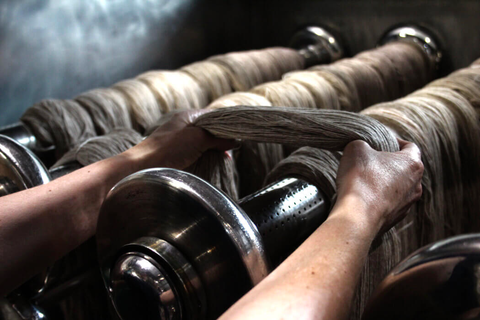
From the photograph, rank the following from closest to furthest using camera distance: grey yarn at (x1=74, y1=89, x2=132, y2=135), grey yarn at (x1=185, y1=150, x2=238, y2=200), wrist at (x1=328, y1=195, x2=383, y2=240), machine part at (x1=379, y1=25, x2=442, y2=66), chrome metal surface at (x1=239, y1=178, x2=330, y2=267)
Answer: wrist at (x1=328, y1=195, x2=383, y2=240), chrome metal surface at (x1=239, y1=178, x2=330, y2=267), grey yarn at (x1=185, y1=150, x2=238, y2=200), grey yarn at (x1=74, y1=89, x2=132, y2=135), machine part at (x1=379, y1=25, x2=442, y2=66)

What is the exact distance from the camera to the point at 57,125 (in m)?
1.12

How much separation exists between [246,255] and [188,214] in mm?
75

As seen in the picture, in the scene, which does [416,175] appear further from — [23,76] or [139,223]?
[23,76]

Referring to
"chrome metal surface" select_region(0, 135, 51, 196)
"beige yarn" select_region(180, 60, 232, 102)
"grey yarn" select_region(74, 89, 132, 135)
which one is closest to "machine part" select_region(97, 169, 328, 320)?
"chrome metal surface" select_region(0, 135, 51, 196)

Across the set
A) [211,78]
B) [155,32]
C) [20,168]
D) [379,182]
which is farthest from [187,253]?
[155,32]

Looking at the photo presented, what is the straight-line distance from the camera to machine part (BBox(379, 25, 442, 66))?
1.58 meters

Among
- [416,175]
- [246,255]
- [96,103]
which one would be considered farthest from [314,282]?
[96,103]

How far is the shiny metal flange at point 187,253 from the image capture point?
1.71 feet

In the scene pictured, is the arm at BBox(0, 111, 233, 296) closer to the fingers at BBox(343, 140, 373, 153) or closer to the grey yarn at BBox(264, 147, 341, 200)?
the grey yarn at BBox(264, 147, 341, 200)

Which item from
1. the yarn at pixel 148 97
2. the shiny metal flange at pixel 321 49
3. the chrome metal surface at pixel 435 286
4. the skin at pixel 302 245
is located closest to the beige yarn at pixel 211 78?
Answer: the yarn at pixel 148 97

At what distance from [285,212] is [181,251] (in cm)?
18

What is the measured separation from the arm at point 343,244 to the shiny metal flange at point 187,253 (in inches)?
2.9

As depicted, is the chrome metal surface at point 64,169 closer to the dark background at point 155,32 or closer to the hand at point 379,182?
the hand at point 379,182

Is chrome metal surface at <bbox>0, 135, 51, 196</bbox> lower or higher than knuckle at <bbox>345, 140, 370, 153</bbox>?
higher
